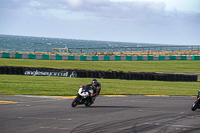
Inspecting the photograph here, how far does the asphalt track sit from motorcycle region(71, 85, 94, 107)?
0.35m

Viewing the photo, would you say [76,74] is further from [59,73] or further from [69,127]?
[69,127]

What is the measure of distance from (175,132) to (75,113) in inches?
166

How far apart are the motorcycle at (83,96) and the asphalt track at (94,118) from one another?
352 millimetres

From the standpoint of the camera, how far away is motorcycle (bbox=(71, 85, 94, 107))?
14.0 meters

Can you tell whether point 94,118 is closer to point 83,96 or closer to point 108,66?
point 83,96

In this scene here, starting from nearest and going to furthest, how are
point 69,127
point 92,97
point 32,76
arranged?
point 69,127
point 92,97
point 32,76

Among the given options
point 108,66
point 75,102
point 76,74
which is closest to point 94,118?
point 75,102

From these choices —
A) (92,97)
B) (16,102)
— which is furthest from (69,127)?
(16,102)

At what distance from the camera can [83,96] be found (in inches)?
553

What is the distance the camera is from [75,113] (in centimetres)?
1240

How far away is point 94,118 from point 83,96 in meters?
2.69

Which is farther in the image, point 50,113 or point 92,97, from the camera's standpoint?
point 92,97

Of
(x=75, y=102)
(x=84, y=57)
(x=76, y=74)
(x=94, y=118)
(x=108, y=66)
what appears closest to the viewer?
(x=94, y=118)

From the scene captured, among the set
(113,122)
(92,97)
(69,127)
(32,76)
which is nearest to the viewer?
(69,127)
